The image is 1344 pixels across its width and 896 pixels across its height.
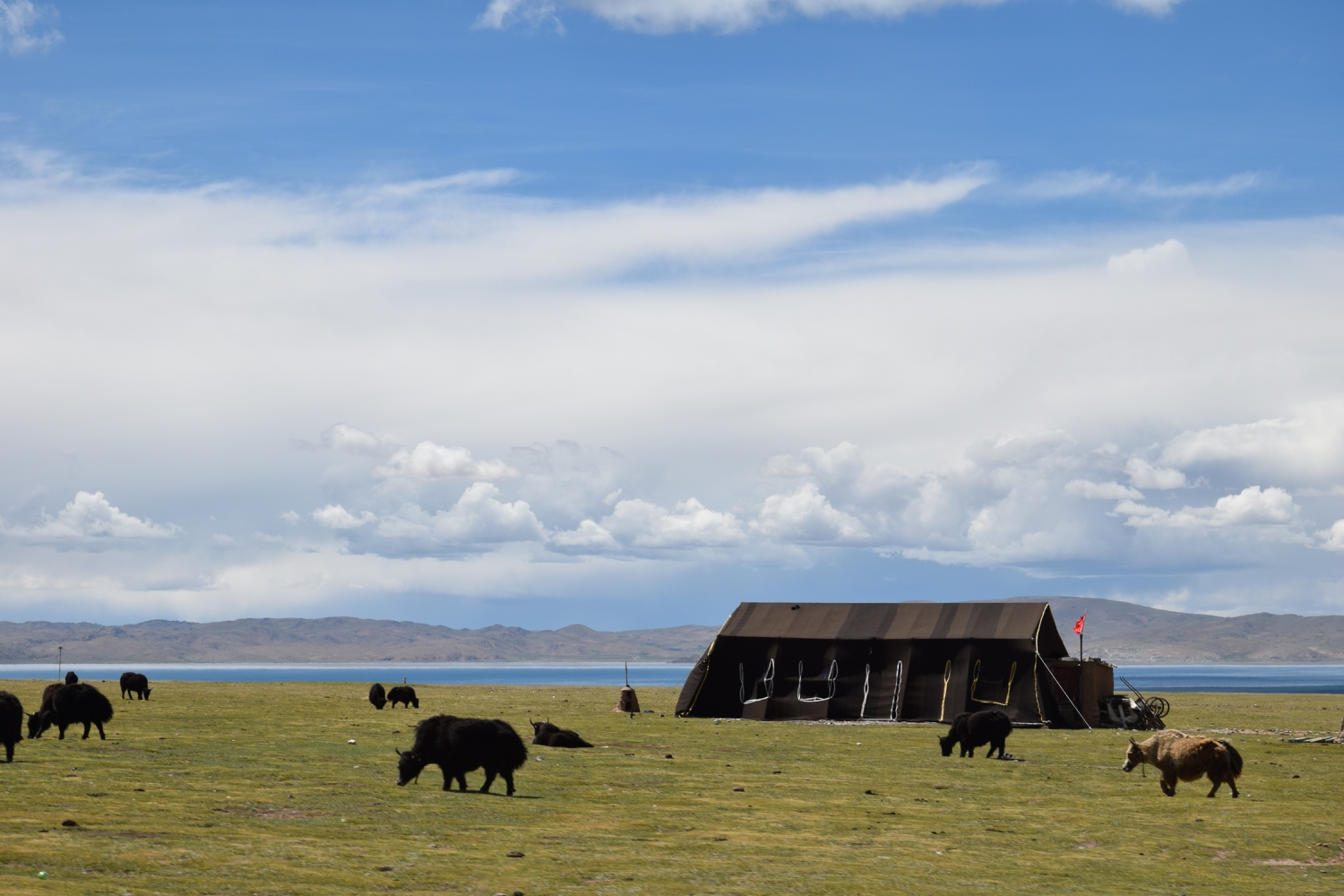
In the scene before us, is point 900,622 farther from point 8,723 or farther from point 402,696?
point 8,723

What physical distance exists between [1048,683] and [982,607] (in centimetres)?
434

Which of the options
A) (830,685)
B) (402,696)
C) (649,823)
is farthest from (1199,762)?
(402,696)

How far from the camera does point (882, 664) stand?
162 feet

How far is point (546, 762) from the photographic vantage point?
28156 mm

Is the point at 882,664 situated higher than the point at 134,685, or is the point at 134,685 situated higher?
the point at 882,664

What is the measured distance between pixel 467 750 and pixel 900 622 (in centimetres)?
3176

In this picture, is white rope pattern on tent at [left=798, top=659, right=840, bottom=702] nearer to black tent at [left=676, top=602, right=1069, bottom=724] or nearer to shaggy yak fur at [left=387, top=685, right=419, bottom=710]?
black tent at [left=676, top=602, right=1069, bottom=724]

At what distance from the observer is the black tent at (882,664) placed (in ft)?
157

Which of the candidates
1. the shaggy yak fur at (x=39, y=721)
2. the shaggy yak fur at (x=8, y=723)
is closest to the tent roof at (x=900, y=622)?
the shaggy yak fur at (x=39, y=721)

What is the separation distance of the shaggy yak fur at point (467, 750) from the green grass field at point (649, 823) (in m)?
0.54

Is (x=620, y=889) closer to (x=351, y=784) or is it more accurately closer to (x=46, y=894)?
(x=46, y=894)

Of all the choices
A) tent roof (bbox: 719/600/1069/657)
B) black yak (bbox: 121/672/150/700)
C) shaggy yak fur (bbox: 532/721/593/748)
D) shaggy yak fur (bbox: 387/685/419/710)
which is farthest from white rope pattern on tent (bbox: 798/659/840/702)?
black yak (bbox: 121/672/150/700)

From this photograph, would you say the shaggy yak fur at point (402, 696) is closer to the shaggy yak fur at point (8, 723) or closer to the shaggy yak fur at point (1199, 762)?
the shaggy yak fur at point (8, 723)

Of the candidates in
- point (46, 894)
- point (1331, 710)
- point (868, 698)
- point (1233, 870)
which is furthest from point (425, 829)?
point (1331, 710)
